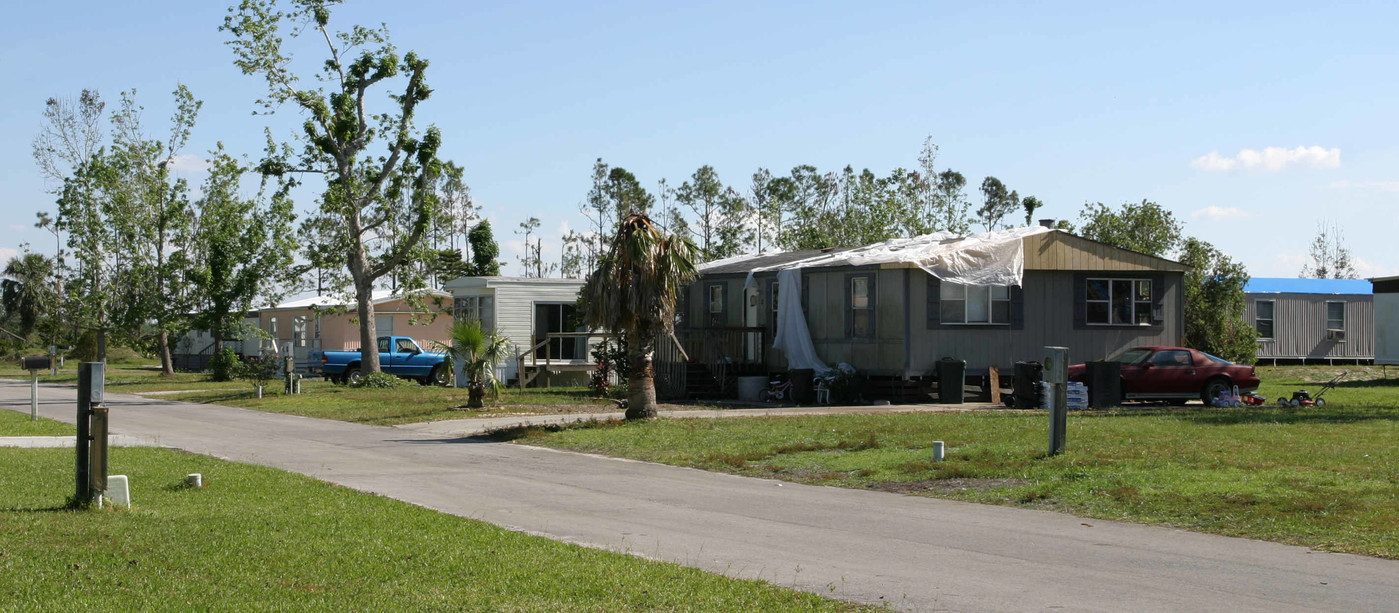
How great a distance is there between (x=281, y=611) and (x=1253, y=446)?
12.7 meters

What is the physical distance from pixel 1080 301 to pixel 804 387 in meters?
6.94

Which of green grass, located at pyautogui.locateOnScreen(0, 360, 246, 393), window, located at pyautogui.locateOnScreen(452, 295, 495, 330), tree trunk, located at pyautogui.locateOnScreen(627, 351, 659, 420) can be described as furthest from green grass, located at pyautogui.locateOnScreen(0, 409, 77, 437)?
green grass, located at pyautogui.locateOnScreen(0, 360, 246, 393)

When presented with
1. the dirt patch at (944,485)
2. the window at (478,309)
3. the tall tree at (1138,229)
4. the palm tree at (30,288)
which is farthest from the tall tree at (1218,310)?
the palm tree at (30,288)

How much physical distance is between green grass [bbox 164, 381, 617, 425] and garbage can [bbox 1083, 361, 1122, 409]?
9696 mm

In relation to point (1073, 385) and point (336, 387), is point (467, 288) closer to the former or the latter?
point (336, 387)

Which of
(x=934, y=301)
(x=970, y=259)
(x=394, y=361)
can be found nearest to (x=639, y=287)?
(x=934, y=301)

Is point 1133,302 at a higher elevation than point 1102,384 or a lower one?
higher

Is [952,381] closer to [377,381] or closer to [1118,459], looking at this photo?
[1118,459]

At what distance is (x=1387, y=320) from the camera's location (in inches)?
1449

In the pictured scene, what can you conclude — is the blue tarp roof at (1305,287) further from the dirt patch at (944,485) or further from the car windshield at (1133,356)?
the dirt patch at (944,485)

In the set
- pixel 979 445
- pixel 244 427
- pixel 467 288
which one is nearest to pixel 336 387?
pixel 467 288

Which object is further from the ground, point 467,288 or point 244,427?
point 467,288

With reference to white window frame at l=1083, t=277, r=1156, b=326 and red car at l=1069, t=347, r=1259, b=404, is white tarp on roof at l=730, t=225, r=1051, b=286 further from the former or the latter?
red car at l=1069, t=347, r=1259, b=404

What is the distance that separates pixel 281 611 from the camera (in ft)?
22.8
